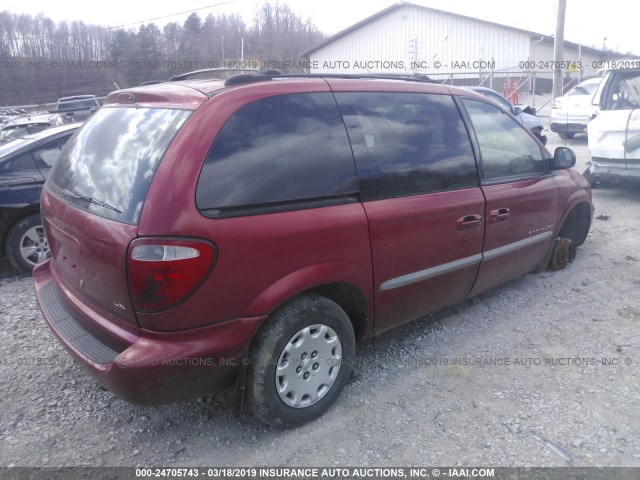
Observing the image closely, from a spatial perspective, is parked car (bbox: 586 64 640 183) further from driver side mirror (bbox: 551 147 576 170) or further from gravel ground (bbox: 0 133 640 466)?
gravel ground (bbox: 0 133 640 466)

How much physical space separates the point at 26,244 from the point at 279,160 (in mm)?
3922

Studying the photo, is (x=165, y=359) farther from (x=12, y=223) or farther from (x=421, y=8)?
Result: (x=421, y=8)

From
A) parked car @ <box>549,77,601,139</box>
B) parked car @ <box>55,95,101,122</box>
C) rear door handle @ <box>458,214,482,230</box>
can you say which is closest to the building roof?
parked car @ <box>549,77,601,139</box>

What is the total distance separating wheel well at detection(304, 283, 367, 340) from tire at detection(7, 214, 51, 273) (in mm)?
3577

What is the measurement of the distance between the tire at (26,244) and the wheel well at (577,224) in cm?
521

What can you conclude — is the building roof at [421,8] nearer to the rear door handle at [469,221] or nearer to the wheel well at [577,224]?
the wheel well at [577,224]

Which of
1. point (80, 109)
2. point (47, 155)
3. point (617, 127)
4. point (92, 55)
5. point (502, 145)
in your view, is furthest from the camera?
point (92, 55)

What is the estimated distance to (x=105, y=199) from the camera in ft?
8.38

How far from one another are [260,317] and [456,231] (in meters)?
1.56

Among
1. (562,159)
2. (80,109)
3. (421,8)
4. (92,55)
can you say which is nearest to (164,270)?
(562,159)

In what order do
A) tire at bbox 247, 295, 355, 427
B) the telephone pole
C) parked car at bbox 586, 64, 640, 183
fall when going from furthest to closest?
the telephone pole → parked car at bbox 586, 64, 640, 183 → tire at bbox 247, 295, 355, 427

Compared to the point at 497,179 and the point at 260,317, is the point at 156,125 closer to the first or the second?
the point at 260,317

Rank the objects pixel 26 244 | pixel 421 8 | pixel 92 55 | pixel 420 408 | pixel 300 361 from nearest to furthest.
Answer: pixel 300 361 < pixel 420 408 < pixel 26 244 < pixel 92 55 < pixel 421 8

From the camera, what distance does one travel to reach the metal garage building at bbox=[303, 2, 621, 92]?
31.8m
